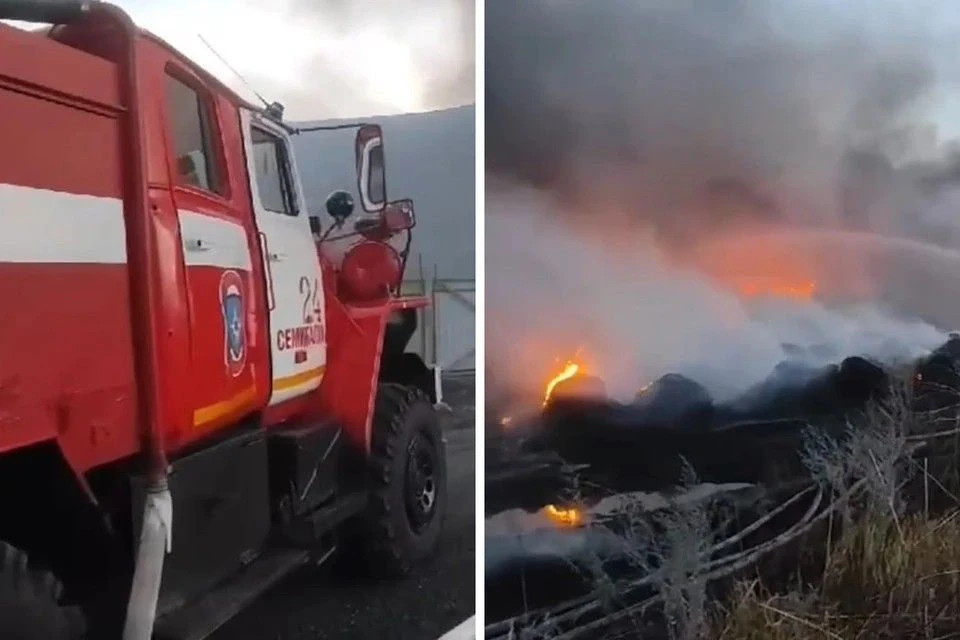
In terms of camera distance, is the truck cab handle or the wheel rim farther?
the wheel rim

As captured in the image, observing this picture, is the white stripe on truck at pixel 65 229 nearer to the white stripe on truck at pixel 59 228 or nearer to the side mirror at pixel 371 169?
the white stripe on truck at pixel 59 228

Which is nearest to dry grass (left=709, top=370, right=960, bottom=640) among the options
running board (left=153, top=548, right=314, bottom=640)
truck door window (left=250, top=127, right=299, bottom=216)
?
running board (left=153, top=548, right=314, bottom=640)

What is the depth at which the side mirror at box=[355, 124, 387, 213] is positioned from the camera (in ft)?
5.90

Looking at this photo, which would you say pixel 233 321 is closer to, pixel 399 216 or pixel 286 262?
pixel 286 262

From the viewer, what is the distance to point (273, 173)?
1700 mm

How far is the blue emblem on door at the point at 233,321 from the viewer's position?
161cm

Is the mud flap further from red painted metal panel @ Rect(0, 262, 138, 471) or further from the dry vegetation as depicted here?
red painted metal panel @ Rect(0, 262, 138, 471)

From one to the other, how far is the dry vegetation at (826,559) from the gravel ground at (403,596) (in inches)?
8.0

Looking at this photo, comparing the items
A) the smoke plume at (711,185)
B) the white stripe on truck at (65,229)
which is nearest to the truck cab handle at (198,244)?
the white stripe on truck at (65,229)

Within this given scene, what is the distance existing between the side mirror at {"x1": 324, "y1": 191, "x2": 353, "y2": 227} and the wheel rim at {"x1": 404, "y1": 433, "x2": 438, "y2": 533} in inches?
15.0

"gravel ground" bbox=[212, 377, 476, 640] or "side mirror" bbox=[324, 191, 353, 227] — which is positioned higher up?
"side mirror" bbox=[324, 191, 353, 227]

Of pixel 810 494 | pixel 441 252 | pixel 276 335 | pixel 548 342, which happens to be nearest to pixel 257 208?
pixel 276 335

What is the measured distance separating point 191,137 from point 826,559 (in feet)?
4.90

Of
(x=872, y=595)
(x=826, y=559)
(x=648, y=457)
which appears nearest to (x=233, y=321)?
(x=648, y=457)
